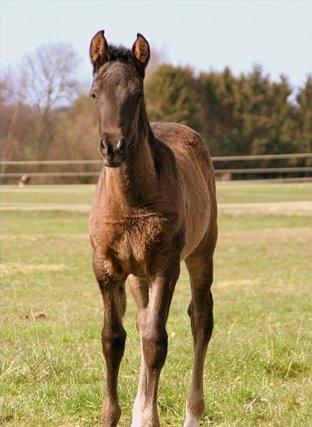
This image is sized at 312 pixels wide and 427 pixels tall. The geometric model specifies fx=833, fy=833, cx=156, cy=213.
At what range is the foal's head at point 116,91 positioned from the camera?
147 inches

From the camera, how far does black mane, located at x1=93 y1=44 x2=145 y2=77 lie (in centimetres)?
409

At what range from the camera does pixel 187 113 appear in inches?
1715

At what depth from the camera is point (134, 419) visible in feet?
14.1

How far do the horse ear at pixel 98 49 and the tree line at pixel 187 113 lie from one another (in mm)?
29502

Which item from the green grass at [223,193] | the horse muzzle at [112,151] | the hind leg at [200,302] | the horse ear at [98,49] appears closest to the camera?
the horse muzzle at [112,151]

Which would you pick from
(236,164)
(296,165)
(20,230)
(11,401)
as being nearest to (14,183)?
(236,164)

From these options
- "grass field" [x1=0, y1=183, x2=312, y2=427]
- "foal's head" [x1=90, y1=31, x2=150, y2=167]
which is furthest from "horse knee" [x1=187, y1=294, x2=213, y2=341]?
"foal's head" [x1=90, y1=31, x2=150, y2=167]

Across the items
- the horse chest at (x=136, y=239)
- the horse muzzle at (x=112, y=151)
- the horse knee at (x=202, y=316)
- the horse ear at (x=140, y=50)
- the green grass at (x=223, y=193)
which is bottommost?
the green grass at (x=223, y=193)

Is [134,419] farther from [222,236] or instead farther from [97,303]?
[222,236]

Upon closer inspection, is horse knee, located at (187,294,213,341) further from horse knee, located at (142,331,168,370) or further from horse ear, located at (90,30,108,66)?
horse ear, located at (90,30,108,66)

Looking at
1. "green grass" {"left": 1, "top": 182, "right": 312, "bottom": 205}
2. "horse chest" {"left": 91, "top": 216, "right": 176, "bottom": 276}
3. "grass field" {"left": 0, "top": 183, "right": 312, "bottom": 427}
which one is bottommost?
"green grass" {"left": 1, "top": 182, "right": 312, "bottom": 205}

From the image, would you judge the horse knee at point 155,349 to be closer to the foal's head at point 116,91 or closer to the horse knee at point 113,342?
the horse knee at point 113,342

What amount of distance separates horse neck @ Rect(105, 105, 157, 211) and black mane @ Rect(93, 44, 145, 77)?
220 mm

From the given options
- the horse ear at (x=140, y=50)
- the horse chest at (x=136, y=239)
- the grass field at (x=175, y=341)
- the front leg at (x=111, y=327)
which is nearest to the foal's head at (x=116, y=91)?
the horse ear at (x=140, y=50)
